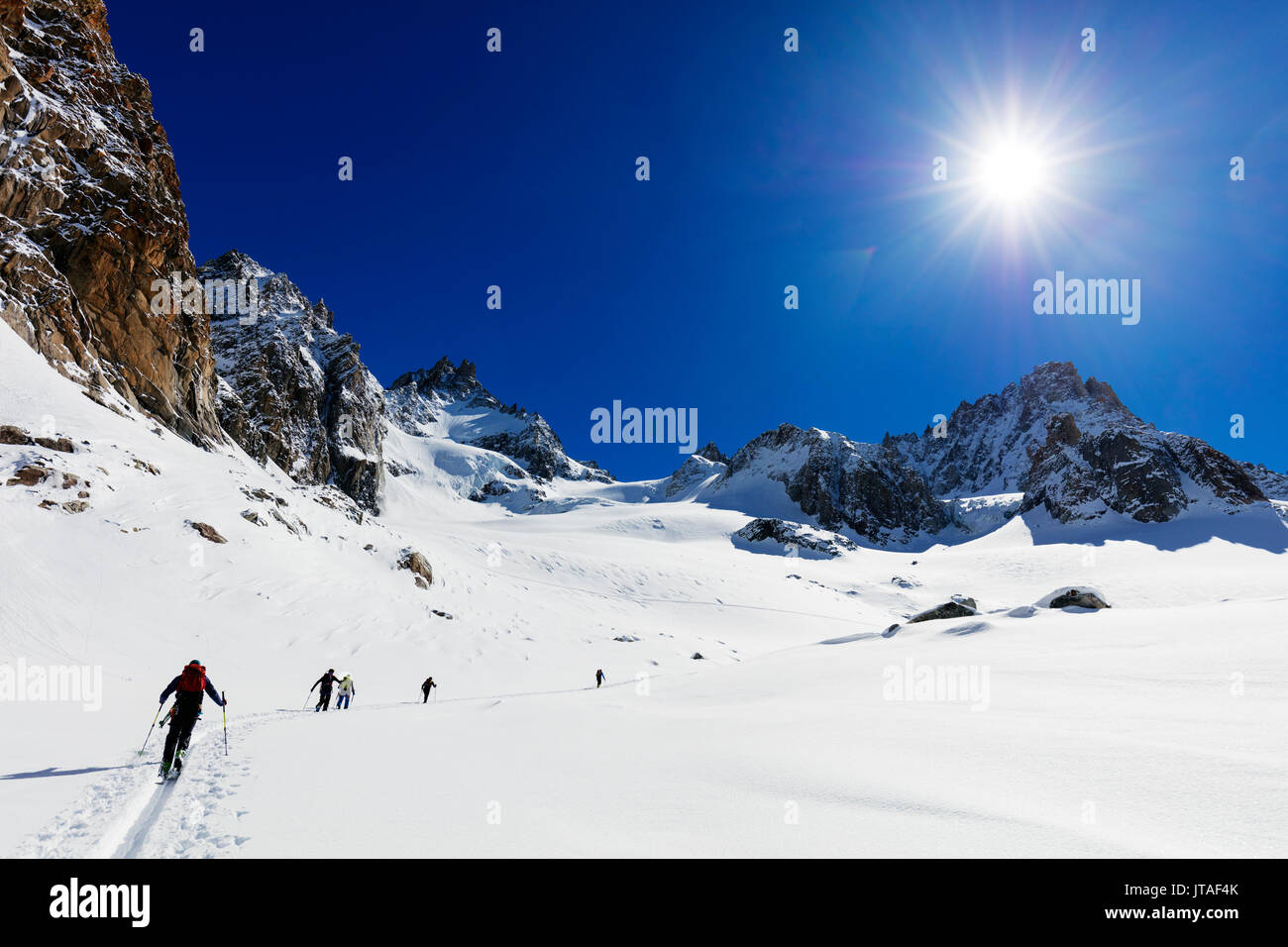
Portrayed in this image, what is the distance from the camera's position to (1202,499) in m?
97.2

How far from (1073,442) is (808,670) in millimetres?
144561

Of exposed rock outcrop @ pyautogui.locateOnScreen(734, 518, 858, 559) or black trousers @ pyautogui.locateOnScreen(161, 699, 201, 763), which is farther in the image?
exposed rock outcrop @ pyautogui.locateOnScreen(734, 518, 858, 559)

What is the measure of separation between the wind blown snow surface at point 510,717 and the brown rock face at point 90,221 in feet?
25.2

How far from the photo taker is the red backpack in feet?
29.0

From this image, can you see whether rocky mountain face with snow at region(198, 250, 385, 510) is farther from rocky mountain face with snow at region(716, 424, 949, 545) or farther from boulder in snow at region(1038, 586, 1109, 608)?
rocky mountain face with snow at region(716, 424, 949, 545)

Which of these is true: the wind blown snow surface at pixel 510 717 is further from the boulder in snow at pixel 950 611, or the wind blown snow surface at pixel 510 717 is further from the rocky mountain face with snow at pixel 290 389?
the rocky mountain face with snow at pixel 290 389

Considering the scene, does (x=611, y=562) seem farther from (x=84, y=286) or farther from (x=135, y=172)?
(x=135, y=172)

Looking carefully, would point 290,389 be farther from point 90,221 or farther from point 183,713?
point 183,713

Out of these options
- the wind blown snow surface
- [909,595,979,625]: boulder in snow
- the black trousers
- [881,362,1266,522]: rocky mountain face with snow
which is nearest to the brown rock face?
the wind blown snow surface

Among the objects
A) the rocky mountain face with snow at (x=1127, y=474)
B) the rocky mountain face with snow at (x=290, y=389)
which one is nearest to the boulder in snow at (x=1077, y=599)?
the rocky mountain face with snow at (x=290, y=389)

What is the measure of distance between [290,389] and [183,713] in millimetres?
82031

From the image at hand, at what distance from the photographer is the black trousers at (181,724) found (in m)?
7.92

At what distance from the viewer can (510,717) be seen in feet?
37.6
